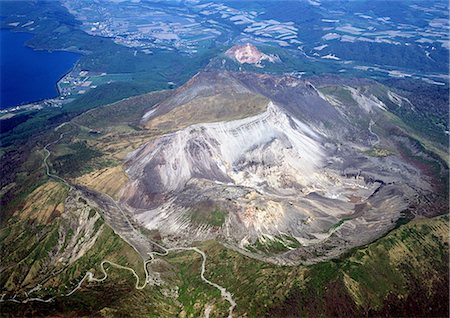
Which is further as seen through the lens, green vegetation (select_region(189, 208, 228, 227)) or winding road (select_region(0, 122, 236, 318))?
green vegetation (select_region(189, 208, 228, 227))

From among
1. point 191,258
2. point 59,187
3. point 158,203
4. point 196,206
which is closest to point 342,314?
point 191,258

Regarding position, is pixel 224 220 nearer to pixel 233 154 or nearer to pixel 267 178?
pixel 267 178

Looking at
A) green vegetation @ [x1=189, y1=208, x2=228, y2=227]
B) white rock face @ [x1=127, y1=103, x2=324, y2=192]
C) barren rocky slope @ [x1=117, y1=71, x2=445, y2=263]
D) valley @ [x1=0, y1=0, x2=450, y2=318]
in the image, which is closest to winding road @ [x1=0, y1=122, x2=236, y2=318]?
valley @ [x1=0, y1=0, x2=450, y2=318]

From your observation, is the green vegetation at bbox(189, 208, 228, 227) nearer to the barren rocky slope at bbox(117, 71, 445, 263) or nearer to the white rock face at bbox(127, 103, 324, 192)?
the barren rocky slope at bbox(117, 71, 445, 263)

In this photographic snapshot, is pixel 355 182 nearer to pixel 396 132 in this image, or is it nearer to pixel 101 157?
pixel 396 132

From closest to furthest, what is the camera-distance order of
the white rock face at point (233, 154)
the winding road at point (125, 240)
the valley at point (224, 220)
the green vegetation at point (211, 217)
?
the valley at point (224, 220)
the winding road at point (125, 240)
the green vegetation at point (211, 217)
the white rock face at point (233, 154)

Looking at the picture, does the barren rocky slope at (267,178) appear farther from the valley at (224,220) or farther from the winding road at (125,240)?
the winding road at (125,240)

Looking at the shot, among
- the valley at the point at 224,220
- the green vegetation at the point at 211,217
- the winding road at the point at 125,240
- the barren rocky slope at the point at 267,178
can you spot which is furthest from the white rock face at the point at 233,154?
the green vegetation at the point at 211,217

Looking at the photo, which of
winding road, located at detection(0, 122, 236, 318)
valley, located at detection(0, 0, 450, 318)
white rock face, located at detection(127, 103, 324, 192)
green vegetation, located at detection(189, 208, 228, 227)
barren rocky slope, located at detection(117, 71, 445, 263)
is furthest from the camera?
white rock face, located at detection(127, 103, 324, 192)

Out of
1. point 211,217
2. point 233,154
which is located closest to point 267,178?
point 233,154

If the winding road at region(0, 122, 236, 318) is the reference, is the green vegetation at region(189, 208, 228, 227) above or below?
above

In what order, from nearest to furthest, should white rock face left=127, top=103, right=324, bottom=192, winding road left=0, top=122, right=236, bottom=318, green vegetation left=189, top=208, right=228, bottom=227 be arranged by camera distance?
winding road left=0, top=122, right=236, bottom=318 → green vegetation left=189, top=208, right=228, bottom=227 → white rock face left=127, top=103, right=324, bottom=192
